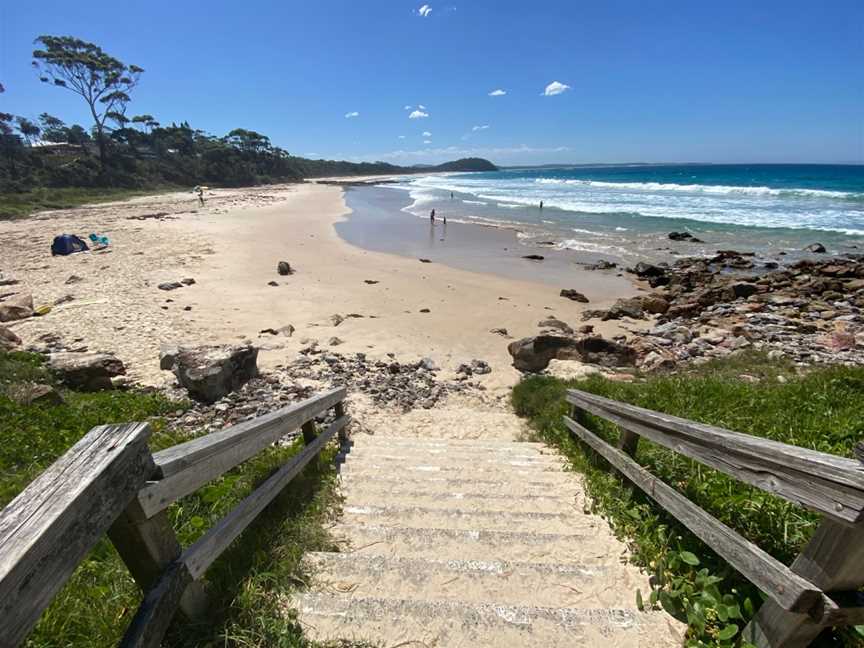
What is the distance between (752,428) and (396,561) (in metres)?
3.83

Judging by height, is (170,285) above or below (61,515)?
below

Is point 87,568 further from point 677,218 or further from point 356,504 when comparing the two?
point 677,218

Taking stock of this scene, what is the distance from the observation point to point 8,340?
8.46m

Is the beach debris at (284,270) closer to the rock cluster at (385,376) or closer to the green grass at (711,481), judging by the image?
the rock cluster at (385,376)

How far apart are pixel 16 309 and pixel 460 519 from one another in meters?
12.5

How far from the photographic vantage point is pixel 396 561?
2.74m

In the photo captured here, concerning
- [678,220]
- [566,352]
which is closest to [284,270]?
[566,352]

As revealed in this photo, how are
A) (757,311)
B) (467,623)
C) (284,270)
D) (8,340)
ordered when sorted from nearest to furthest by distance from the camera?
1. (467,623)
2. (8,340)
3. (757,311)
4. (284,270)

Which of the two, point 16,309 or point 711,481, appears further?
point 16,309

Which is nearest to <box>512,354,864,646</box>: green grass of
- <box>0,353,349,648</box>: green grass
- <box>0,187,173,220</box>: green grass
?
<box>0,353,349,648</box>: green grass

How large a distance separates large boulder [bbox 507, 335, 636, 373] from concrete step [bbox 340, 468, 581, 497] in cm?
467

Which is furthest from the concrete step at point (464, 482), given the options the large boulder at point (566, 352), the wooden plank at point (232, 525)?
the large boulder at point (566, 352)

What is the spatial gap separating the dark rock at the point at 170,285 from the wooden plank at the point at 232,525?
39.2 ft

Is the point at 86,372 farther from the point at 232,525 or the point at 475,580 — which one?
the point at 475,580
